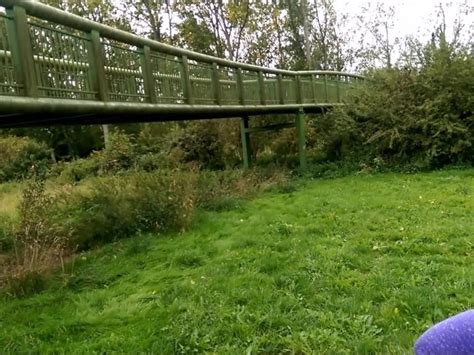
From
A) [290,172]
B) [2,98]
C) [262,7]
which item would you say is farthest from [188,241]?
[262,7]

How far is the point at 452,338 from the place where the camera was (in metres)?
1.22

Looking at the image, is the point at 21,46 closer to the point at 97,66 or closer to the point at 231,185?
the point at 97,66

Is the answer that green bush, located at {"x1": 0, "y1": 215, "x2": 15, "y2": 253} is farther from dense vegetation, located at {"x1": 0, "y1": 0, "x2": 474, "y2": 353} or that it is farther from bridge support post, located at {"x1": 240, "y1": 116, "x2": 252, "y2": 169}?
bridge support post, located at {"x1": 240, "y1": 116, "x2": 252, "y2": 169}

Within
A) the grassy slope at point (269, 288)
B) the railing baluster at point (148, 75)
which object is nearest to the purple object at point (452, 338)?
the grassy slope at point (269, 288)

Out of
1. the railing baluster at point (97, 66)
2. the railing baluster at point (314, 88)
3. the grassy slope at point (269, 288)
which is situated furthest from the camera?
the railing baluster at point (314, 88)

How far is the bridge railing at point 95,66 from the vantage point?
4.17 metres

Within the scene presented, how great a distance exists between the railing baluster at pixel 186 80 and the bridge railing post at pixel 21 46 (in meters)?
3.81

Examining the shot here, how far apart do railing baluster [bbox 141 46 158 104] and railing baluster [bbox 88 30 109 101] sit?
1.09 meters

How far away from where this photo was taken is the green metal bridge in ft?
13.7

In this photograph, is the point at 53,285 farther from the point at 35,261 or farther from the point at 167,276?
the point at 167,276

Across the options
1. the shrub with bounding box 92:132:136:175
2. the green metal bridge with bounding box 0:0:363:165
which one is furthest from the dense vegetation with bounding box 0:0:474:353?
the green metal bridge with bounding box 0:0:363:165

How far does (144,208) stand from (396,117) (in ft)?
27.2

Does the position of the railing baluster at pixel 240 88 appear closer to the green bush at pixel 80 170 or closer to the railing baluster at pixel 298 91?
the railing baluster at pixel 298 91

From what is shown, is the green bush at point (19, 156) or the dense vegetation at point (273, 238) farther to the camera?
the green bush at point (19, 156)
